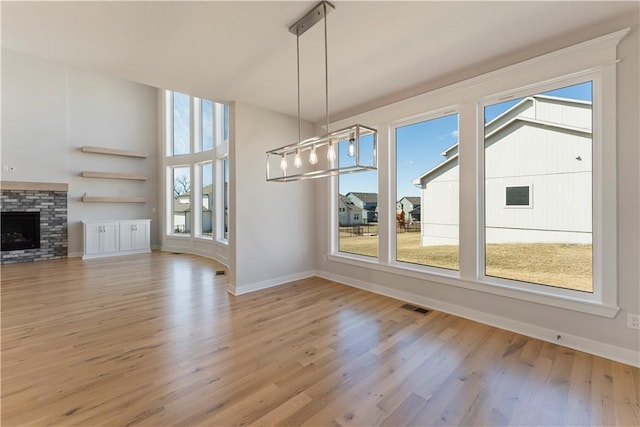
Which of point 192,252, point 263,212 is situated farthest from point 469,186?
point 192,252

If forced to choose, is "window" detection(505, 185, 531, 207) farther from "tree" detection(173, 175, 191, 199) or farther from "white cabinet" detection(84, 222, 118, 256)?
"white cabinet" detection(84, 222, 118, 256)

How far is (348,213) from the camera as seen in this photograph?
472 cm

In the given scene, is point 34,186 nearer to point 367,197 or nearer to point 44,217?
point 44,217

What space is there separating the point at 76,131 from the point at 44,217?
2.26 meters

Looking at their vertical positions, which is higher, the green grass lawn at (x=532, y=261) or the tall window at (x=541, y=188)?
the tall window at (x=541, y=188)

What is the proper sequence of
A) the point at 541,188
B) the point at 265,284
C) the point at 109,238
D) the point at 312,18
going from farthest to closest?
→ the point at 109,238
the point at 265,284
the point at 541,188
the point at 312,18

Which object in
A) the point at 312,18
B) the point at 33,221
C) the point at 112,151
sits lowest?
the point at 33,221

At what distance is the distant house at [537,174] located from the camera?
2584mm

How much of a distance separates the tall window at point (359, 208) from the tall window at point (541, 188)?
159cm

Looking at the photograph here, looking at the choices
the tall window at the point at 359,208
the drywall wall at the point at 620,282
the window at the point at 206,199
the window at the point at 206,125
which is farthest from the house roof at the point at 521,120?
the window at the point at 206,125

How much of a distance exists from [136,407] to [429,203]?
3.55 meters

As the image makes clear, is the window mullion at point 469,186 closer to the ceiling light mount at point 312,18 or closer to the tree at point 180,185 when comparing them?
the ceiling light mount at point 312,18

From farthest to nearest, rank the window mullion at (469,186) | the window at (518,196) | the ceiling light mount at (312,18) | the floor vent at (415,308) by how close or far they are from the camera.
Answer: the floor vent at (415,308) → the window mullion at (469,186) → the window at (518,196) → the ceiling light mount at (312,18)

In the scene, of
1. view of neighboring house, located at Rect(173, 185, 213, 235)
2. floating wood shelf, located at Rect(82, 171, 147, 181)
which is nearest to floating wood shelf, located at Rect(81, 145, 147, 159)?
floating wood shelf, located at Rect(82, 171, 147, 181)
